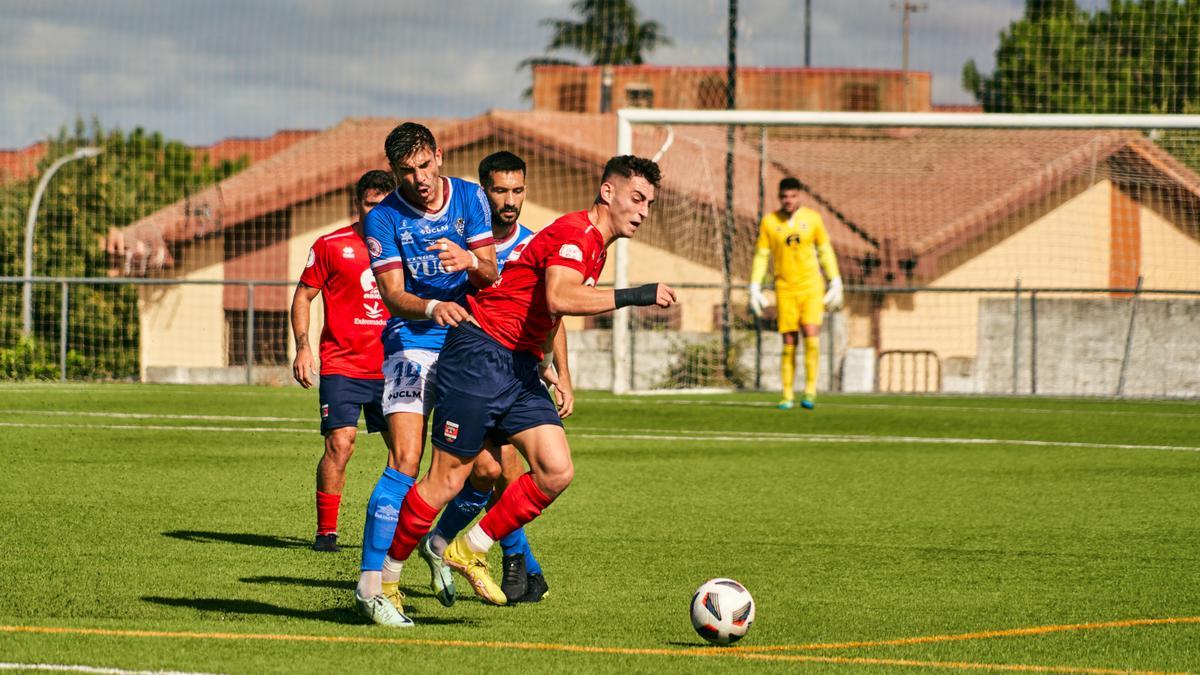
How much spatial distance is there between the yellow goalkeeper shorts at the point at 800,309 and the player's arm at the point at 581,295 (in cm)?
1169

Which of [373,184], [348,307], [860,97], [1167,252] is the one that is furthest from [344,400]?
[860,97]

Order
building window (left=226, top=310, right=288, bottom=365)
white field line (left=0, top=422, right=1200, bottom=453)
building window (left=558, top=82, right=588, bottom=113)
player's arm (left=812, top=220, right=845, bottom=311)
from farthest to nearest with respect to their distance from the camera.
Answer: building window (left=558, top=82, right=588, bottom=113)
building window (left=226, top=310, right=288, bottom=365)
player's arm (left=812, top=220, right=845, bottom=311)
white field line (left=0, top=422, right=1200, bottom=453)

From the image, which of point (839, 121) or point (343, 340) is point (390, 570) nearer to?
point (343, 340)

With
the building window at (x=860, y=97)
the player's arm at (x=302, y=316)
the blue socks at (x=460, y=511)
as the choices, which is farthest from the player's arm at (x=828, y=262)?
the building window at (x=860, y=97)

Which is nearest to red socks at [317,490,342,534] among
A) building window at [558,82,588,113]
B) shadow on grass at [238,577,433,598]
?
shadow on grass at [238,577,433,598]

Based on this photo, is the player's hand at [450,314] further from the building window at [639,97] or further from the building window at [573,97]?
the building window at [573,97]

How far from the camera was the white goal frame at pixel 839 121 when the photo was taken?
20.4m

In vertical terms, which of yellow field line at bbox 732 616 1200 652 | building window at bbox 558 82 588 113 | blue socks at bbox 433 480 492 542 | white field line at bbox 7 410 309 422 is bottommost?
yellow field line at bbox 732 616 1200 652

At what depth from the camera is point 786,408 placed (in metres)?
18.6

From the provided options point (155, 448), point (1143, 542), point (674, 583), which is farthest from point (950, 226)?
point (674, 583)

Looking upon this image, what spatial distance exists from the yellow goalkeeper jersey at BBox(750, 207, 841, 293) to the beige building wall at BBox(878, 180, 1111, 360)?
10.9 m

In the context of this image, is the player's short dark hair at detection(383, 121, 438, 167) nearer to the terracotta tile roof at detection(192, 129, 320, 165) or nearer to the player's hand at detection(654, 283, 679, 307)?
the player's hand at detection(654, 283, 679, 307)

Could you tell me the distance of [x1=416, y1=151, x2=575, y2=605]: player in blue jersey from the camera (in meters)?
7.05

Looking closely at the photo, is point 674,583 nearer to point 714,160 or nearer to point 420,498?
point 420,498
